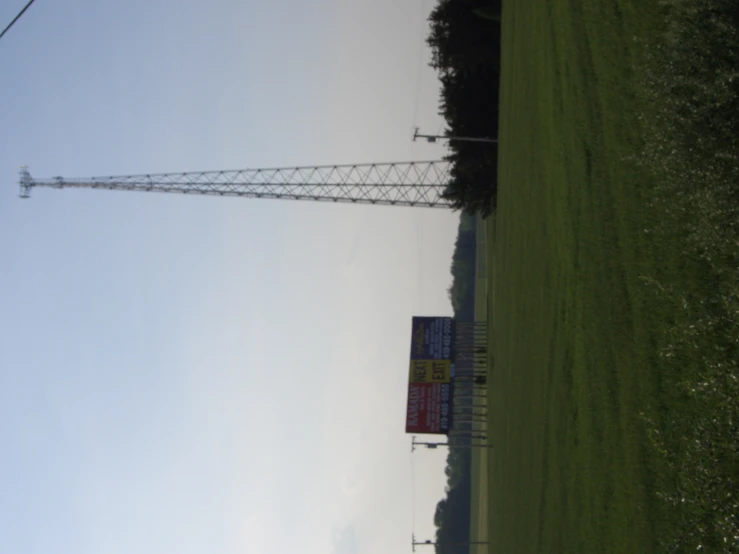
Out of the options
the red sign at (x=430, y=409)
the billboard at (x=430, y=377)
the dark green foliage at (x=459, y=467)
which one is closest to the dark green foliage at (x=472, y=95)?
the billboard at (x=430, y=377)

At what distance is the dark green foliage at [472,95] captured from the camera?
45.2m

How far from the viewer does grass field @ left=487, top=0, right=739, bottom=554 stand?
13.4 meters

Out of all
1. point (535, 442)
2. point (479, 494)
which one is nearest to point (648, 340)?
point (535, 442)

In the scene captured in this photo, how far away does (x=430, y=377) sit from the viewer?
48.1 meters

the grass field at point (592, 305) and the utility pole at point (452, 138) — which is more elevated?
the utility pole at point (452, 138)

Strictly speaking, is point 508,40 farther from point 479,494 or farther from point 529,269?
point 479,494

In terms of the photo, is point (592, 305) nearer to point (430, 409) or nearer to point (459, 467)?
point (430, 409)

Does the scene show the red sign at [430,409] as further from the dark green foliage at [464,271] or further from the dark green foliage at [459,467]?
the dark green foliage at [464,271]

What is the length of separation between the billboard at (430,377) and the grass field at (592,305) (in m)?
15.6

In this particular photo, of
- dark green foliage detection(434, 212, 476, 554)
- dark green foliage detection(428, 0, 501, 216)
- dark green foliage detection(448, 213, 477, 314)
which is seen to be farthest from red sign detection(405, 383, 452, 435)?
dark green foliage detection(448, 213, 477, 314)

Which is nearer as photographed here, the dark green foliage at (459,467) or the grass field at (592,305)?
the grass field at (592,305)

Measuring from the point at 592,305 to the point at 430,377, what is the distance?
31.0 metres

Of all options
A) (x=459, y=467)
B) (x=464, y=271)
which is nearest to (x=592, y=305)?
(x=459, y=467)

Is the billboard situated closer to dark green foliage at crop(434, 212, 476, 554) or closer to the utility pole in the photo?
the utility pole
